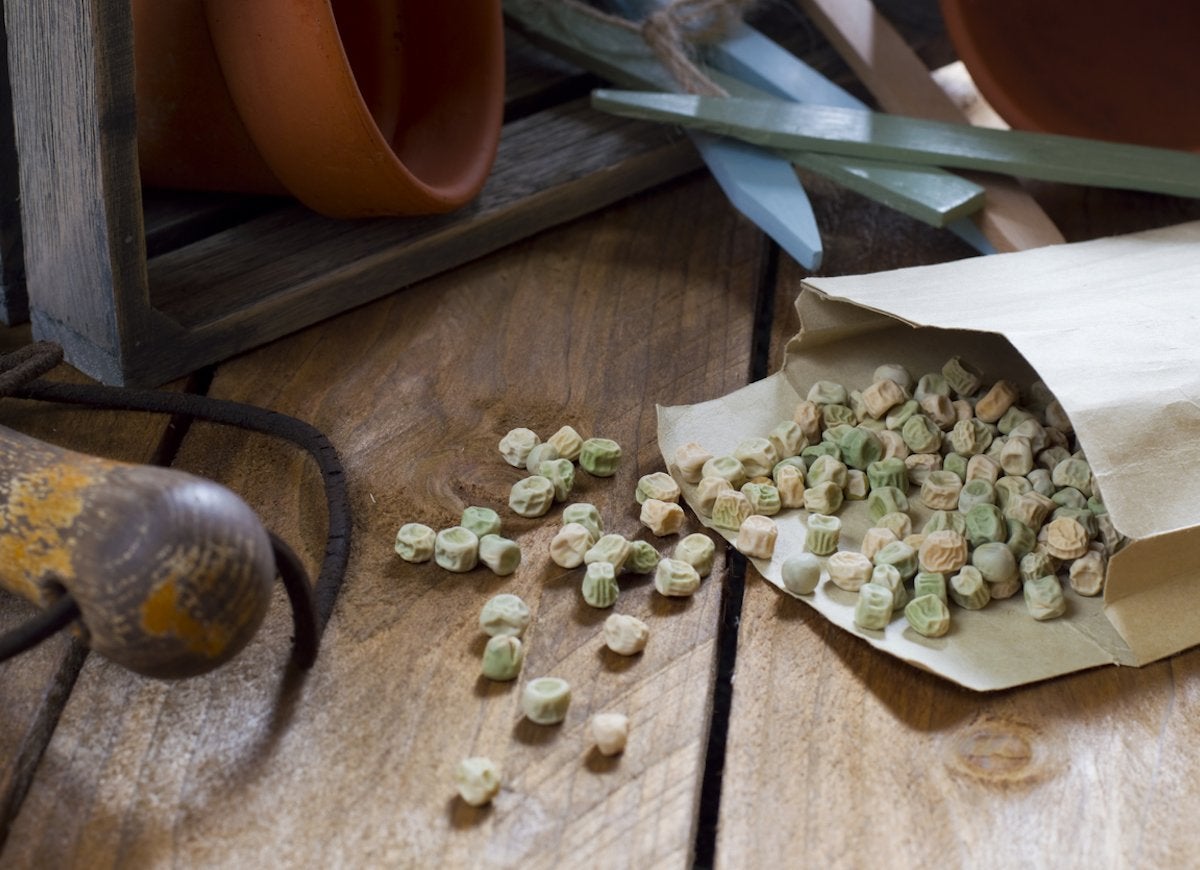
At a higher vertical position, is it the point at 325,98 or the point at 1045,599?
the point at 325,98

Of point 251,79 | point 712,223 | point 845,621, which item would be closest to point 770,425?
point 845,621

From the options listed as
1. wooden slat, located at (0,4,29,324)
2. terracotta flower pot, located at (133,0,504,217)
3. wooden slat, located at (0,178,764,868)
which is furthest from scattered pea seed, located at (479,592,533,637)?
wooden slat, located at (0,4,29,324)

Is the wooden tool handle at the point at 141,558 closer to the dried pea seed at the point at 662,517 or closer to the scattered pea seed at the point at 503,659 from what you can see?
the scattered pea seed at the point at 503,659

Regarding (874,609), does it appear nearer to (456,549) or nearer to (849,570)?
(849,570)

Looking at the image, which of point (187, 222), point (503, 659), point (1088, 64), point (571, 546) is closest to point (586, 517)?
point (571, 546)

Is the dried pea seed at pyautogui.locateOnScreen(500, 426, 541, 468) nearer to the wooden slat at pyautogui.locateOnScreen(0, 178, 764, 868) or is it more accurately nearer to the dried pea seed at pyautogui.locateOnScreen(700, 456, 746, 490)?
the wooden slat at pyautogui.locateOnScreen(0, 178, 764, 868)

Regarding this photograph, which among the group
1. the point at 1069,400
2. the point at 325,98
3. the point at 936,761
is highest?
the point at 325,98
